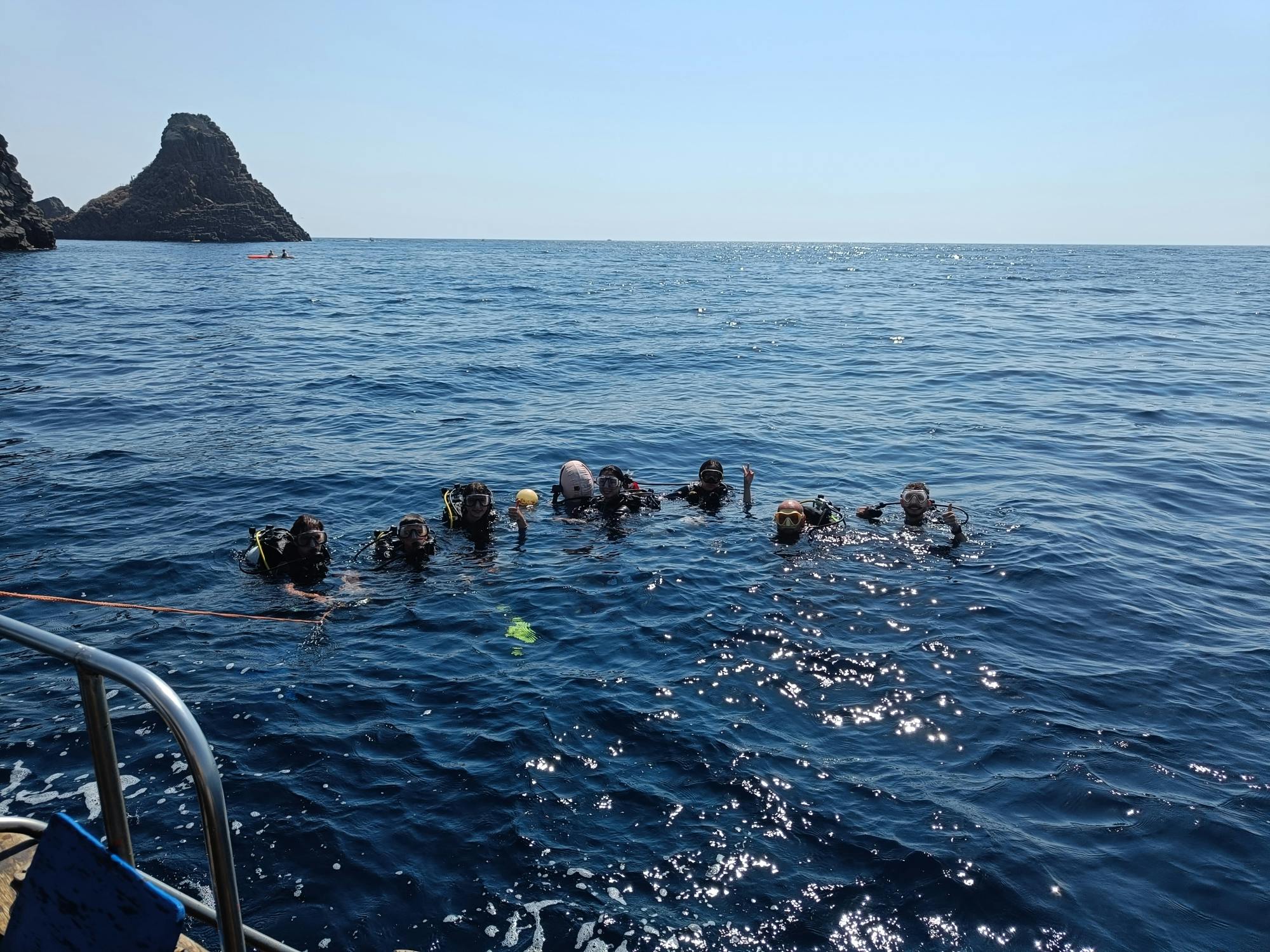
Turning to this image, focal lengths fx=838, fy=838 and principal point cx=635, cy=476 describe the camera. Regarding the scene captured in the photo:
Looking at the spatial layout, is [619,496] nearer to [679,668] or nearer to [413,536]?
[413,536]

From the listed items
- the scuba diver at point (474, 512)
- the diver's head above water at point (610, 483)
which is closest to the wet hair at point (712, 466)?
the diver's head above water at point (610, 483)

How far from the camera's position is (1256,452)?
69.4 ft

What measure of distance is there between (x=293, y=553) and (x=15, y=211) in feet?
289

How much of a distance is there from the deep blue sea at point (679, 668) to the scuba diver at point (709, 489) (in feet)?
1.07

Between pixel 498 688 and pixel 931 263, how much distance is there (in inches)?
4941

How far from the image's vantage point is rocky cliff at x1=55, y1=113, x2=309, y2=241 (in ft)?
438

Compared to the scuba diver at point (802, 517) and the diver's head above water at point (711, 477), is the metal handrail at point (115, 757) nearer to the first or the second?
the scuba diver at point (802, 517)

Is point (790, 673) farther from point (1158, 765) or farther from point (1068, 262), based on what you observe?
point (1068, 262)

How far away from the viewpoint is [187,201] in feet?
447

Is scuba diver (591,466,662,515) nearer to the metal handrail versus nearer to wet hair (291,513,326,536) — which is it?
wet hair (291,513,326,536)

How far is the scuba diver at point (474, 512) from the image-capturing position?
568 inches

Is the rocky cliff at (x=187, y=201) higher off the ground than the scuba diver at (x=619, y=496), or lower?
higher

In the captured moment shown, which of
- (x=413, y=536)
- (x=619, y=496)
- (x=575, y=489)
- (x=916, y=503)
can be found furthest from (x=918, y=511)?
(x=413, y=536)

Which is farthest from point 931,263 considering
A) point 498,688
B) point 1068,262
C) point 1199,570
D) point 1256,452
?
point 498,688
